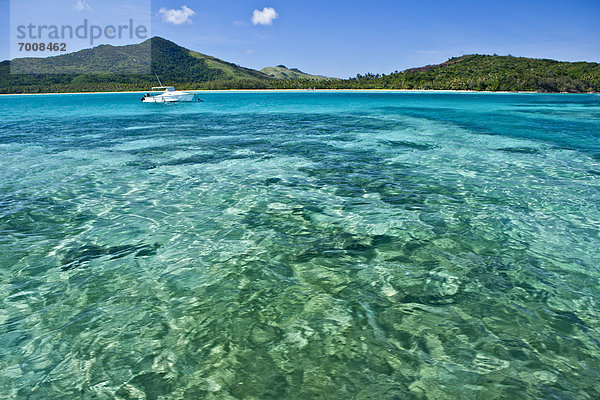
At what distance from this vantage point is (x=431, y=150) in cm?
1894

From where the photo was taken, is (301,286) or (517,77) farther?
(517,77)

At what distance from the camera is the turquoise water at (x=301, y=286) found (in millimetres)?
4035

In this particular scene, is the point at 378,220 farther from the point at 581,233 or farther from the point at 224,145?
the point at 224,145

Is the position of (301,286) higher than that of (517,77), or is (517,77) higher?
(517,77)

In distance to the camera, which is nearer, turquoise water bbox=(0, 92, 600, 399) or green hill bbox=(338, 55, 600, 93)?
turquoise water bbox=(0, 92, 600, 399)

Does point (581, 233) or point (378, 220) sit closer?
point (581, 233)

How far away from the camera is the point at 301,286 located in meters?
5.95

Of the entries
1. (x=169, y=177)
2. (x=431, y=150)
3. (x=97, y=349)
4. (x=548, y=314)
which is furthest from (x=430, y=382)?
(x=431, y=150)

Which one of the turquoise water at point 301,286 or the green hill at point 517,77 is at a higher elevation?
the green hill at point 517,77

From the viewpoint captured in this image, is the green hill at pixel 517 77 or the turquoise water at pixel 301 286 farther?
the green hill at pixel 517 77

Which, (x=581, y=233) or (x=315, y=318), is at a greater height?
(x=581, y=233)

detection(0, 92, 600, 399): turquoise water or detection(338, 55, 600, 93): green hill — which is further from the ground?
detection(338, 55, 600, 93): green hill

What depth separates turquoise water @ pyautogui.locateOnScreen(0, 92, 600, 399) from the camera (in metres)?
4.04

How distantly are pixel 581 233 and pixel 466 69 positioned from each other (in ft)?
719
